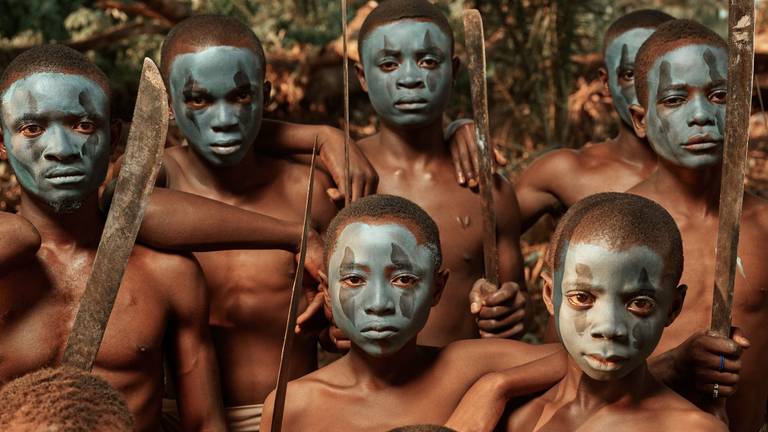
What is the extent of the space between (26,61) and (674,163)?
1992 mm

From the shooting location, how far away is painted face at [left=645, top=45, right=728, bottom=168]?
4172 mm

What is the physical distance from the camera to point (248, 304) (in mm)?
4527

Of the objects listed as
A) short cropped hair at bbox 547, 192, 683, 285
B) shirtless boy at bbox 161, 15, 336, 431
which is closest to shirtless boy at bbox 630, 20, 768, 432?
short cropped hair at bbox 547, 192, 683, 285

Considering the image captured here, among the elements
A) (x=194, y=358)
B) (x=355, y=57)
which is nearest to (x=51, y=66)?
(x=194, y=358)

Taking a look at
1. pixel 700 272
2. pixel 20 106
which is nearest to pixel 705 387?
pixel 700 272

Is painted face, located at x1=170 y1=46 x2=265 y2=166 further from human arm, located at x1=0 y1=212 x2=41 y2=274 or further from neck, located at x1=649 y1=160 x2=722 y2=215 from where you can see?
neck, located at x1=649 y1=160 x2=722 y2=215

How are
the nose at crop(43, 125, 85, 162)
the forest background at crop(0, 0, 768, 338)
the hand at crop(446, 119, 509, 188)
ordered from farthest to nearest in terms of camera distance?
1. the forest background at crop(0, 0, 768, 338)
2. the hand at crop(446, 119, 509, 188)
3. the nose at crop(43, 125, 85, 162)

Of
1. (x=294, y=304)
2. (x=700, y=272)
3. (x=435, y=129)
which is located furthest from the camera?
(x=435, y=129)

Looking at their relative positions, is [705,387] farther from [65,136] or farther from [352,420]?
[65,136]

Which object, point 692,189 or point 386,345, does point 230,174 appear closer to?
point 386,345

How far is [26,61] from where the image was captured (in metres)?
3.98

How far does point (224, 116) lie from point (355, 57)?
4.32m

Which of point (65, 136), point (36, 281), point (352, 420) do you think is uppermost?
point (65, 136)

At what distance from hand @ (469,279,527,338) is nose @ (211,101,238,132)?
0.95 m
